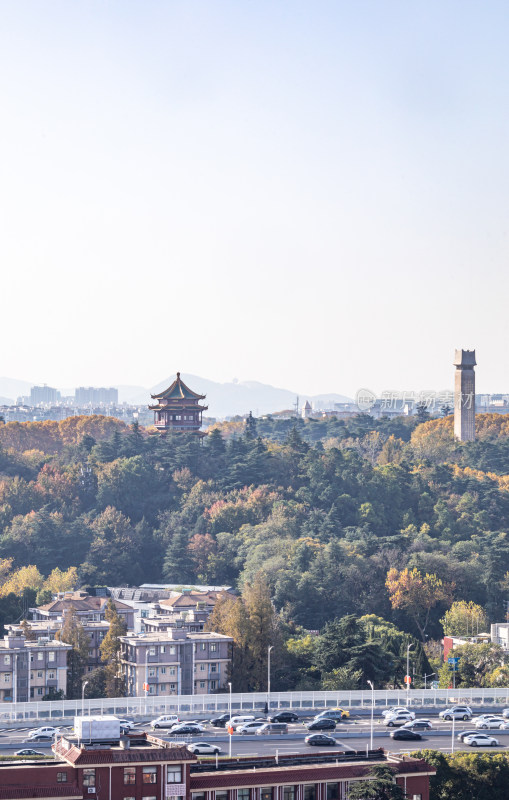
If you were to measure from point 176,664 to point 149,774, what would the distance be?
30.3m

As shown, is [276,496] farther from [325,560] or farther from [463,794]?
[463,794]

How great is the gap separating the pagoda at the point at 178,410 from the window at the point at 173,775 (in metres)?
80.9

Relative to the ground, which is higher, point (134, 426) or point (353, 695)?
point (134, 426)

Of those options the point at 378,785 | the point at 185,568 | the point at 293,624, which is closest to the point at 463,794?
the point at 378,785

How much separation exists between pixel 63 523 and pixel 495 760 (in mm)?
61933

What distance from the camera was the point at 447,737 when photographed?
48.3m

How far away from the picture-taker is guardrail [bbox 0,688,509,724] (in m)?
50.8

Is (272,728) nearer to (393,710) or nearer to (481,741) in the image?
(393,710)

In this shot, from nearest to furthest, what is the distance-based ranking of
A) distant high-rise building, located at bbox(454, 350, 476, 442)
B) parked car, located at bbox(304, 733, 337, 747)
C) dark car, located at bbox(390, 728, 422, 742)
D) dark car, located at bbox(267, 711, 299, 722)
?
1. parked car, located at bbox(304, 733, 337, 747)
2. dark car, located at bbox(390, 728, 422, 742)
3. dark car, located at bbox(267, 711, 299, 722)
4. distant high-rise building, located at bbox(454, 350, 476, 442)

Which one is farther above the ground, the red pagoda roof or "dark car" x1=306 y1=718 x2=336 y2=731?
the red pagoda roof

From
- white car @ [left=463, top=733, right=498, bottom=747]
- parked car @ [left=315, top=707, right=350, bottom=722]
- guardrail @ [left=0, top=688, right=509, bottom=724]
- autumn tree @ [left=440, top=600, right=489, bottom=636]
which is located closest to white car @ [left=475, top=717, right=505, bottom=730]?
white car @ [left=463, top=733, right=498, bottom=747]

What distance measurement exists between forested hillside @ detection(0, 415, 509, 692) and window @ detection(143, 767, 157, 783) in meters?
42.4

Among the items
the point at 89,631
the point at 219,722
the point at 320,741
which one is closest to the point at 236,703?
the point at 219,722

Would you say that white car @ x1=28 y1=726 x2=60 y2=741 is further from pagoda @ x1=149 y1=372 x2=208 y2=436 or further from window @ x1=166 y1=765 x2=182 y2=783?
pagoda @ x1=149 y1=372 x2=208 y2=436
